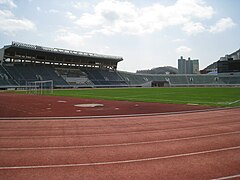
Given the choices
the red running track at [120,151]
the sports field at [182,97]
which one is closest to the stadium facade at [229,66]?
the sports field at [182,97]

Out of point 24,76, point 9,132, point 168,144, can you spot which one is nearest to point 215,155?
point 168,144

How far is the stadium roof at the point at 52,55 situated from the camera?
7262 cm

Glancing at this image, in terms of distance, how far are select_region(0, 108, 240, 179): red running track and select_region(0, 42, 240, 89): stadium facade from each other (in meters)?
64.2

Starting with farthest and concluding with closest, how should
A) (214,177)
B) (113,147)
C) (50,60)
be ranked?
(50,60)
(113,147)
(214,177)

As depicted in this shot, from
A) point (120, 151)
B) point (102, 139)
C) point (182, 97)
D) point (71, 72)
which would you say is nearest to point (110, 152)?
point (120, 151)

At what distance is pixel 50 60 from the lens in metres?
87.5

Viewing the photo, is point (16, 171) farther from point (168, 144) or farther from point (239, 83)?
point (239, 83)

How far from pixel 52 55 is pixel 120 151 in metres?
81.5

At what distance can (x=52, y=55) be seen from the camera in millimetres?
83938

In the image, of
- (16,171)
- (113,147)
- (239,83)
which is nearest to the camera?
(16,171)

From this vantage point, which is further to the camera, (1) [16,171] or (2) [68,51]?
(2) [68,51]

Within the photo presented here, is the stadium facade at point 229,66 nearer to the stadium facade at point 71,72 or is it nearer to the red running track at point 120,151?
the stadium facade at point 71,72

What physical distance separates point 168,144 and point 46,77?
7633cm

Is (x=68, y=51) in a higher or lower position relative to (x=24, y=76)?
higher
